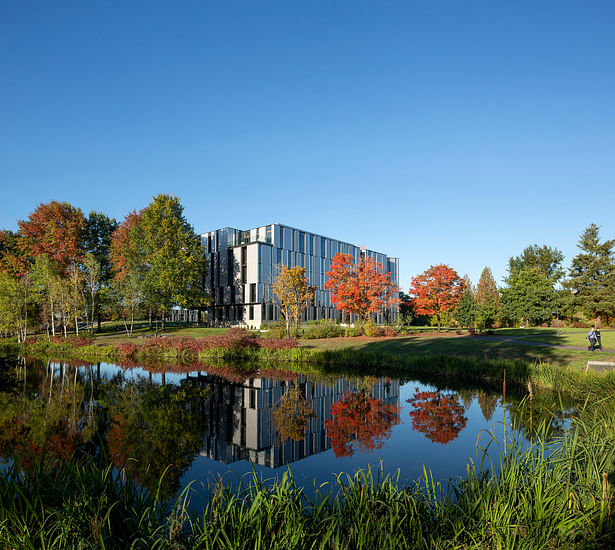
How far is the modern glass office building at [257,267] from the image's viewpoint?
48.8 m

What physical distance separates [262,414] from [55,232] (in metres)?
41.4

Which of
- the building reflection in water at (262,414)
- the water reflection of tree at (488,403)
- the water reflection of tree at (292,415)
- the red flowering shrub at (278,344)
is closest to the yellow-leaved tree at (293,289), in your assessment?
the red flowering shrub at (278,344)

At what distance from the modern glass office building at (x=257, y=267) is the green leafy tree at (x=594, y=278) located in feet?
86.6

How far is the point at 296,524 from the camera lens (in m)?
3.97

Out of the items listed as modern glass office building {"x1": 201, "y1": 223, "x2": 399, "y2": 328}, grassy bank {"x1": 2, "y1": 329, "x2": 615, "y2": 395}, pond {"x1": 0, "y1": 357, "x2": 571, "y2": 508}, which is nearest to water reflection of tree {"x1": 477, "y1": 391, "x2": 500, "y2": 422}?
pond {"x1": 0, "y1": 357, "x2": 571, "y2": 508}

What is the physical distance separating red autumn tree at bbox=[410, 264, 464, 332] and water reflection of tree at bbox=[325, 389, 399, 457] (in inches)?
1181

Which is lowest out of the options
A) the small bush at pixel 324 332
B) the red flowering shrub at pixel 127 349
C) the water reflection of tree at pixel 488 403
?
the red flowering shrub at pixel 127 349

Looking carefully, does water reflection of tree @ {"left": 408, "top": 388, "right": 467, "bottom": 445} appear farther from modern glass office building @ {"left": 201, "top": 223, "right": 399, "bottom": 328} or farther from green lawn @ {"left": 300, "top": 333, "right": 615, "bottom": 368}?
modern glass office building @ {"left": 201, "top": 223, "right": 399, "bottom": 328}

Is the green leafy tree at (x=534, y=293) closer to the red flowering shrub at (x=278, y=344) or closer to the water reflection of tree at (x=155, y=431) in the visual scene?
the red flowering shrub at (x=278, y=344)

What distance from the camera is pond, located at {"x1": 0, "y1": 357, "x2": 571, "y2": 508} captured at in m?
7.82

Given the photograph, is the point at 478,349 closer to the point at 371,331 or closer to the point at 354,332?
the point at 371,331

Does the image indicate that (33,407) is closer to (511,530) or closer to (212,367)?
(212,367)

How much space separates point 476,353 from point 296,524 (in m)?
19.8

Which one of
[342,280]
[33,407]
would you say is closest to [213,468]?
[33,407]
